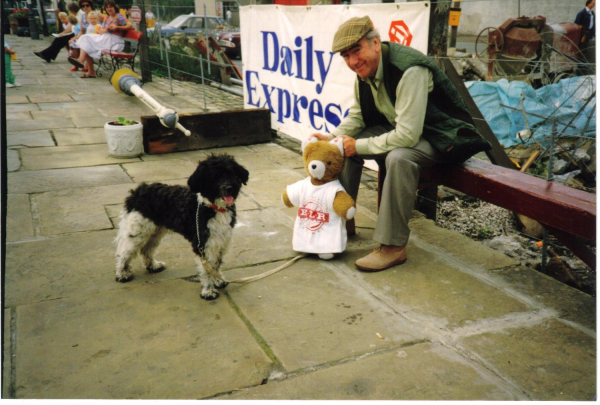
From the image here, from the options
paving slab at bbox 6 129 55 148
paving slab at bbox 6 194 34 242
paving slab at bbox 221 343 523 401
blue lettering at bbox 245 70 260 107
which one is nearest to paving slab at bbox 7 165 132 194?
paving slab at bbox 6 194 34 242

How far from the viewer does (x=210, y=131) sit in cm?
632

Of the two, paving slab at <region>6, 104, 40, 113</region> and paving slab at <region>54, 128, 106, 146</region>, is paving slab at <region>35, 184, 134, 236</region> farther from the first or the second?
paving slab at <region>6, 104, 40, 113</region>

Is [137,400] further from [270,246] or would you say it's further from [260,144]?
[260,144]

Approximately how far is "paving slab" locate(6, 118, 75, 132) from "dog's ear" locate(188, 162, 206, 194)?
18.2 ft

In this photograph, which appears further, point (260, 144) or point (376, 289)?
point (260, 144)

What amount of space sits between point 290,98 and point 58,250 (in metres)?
3.57

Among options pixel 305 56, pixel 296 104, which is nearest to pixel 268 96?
pixel 296 104

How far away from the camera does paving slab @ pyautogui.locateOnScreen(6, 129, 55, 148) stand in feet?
21.2

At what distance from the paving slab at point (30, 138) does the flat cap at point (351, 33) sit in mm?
4747

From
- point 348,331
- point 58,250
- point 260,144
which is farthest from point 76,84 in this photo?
point 348,331

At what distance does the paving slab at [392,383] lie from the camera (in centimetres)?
214

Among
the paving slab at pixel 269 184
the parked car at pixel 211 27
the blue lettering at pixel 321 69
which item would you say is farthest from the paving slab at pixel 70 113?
the parked car at pixel 211 27

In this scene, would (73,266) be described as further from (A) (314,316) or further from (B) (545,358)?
(B) (545,358)

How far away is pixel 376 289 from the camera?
10.1 ft
